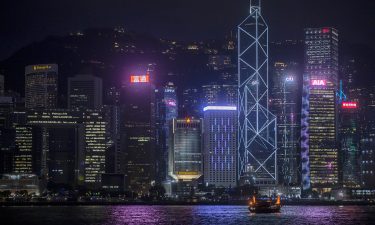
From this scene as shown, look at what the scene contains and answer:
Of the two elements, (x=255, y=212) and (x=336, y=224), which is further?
(x=255, y=212)

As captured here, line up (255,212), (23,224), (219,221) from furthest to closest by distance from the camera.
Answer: (255,212) → (219,221) → (23,224)

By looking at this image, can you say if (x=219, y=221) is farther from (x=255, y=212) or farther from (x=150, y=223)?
(x=255, y=212)

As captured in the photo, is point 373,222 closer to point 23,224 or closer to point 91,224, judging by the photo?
point 91,224

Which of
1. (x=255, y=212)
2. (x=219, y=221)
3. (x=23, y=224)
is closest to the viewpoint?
(x=23, y=224)

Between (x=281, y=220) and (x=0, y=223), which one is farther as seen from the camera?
(x=281, y=220)

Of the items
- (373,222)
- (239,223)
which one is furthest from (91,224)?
(373,222)

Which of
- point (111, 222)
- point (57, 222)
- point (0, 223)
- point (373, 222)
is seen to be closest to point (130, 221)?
point (111, 222)

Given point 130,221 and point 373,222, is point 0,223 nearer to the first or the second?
point 130,221

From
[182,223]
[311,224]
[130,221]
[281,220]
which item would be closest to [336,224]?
[311,224]
